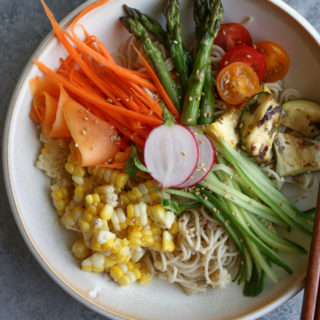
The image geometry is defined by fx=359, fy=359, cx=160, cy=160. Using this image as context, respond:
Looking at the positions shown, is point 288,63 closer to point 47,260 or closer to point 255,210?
point 255,210

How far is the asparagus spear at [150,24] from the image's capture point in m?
2.74

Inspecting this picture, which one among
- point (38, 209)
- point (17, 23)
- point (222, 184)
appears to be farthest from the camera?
point (17, 23)

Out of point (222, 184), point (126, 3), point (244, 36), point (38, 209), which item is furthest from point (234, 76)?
point (38, 209)

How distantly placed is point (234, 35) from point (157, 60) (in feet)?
2.17

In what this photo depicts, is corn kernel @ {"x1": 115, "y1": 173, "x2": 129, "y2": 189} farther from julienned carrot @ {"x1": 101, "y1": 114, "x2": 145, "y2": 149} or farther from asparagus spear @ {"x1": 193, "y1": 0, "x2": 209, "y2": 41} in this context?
asparagus spear @ {"x1": 193, "y1": 0, "x2": 209, "y2": 41}

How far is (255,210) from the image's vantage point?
2.66 metres

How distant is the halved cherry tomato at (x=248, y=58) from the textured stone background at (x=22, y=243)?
768mm

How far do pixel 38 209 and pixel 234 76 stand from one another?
182 centimetres

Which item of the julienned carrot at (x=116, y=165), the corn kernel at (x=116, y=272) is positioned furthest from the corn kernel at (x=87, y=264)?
the julienned carrot at (x=116, y=165)

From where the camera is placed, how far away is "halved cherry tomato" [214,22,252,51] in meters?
2.85

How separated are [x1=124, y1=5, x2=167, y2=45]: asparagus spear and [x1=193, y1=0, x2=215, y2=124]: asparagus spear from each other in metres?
0.29

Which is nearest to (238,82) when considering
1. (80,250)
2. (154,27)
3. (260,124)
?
(260,124)

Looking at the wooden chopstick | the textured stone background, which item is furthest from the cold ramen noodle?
the textured stone background

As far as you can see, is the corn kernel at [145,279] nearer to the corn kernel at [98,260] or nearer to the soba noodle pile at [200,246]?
the soba noodle pile at [200,246]
